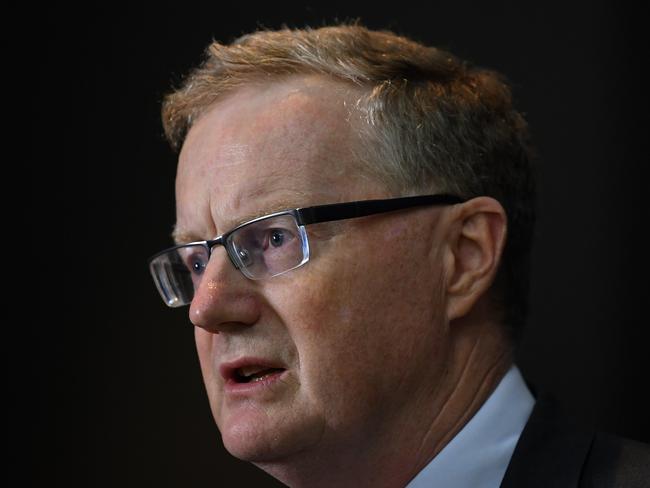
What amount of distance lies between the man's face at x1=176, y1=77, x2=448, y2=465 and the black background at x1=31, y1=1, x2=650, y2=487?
0.77m

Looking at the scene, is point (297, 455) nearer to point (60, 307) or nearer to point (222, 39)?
point (60, 307)

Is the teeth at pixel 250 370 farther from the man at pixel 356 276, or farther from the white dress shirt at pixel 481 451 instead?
the white dress shirt at pixel 481 451

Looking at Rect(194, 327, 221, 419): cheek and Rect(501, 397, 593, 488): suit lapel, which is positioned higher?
Rect(194, 327, 221, 419): cheek

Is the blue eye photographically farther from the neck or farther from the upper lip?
the neck

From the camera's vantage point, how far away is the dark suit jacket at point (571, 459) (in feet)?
5.50

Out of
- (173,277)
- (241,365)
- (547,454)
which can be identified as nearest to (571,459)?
(547,454)

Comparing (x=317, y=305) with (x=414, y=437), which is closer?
(x=317, y=305)

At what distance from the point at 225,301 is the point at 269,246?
13cm

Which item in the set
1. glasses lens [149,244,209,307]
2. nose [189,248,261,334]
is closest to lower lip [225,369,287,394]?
nose [189,248,261,334]

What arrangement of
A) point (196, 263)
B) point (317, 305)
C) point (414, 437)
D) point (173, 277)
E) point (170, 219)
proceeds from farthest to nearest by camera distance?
point (170, 219) < point (173, 277) < point (196, 263) < point (414, 437) < point (317, 305)

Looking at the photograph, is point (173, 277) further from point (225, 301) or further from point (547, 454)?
point (547, 454)

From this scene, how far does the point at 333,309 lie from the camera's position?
64.5 inches

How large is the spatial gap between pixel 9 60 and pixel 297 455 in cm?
135

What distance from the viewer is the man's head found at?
165 cm
